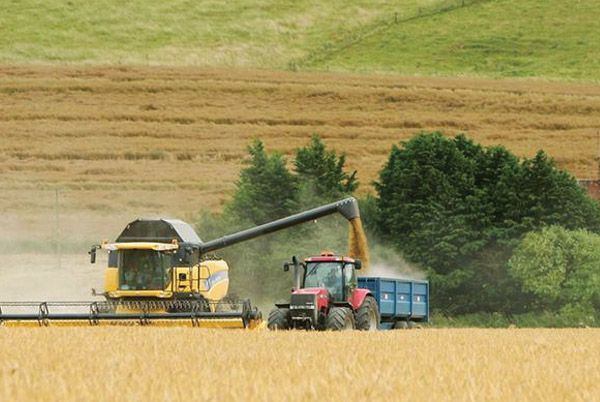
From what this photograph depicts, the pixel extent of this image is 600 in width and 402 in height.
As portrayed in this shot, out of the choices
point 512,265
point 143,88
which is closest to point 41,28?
point 143,88

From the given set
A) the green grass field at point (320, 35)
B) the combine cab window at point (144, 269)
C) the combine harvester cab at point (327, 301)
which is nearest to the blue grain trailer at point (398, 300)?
the combine harvester cab at point (327, 301)

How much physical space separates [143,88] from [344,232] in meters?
42.0

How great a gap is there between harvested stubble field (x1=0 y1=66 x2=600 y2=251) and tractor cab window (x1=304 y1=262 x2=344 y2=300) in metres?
34.1

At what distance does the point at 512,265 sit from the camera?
45.8 m

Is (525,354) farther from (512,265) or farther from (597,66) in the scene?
(597,66)

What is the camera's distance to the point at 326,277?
2631 cm

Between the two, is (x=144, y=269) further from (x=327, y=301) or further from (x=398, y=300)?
(x=398, y=300)

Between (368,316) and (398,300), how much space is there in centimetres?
447

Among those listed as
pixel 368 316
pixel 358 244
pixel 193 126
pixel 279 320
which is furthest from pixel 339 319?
pixel 193 126

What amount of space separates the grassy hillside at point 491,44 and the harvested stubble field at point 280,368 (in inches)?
3005

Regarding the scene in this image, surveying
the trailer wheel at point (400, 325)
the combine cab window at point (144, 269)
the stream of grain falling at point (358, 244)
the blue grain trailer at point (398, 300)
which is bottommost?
the trailer wheel at point (400, 325)

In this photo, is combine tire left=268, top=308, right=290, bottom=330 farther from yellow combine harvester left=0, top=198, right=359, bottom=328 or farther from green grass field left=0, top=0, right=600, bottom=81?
green grass field left=0, top=0, right=600, bottom=81

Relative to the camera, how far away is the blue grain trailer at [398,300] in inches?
1172

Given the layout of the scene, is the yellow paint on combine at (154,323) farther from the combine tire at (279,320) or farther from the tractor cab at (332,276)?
the tractor cab at (332,276)
